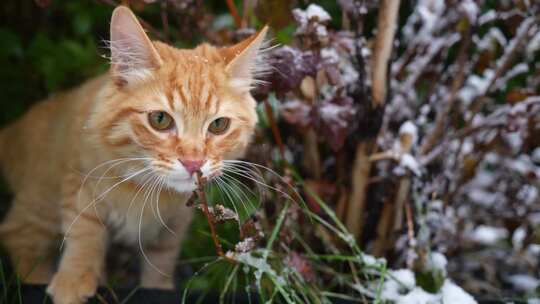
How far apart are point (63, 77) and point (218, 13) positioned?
35.6 inches

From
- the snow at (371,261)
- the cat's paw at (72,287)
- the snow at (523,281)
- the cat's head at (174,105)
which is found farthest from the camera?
the snow at (523,281)

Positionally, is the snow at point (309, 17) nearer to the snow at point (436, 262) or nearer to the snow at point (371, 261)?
the snow at point (371, 261)

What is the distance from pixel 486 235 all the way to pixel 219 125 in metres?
1.20

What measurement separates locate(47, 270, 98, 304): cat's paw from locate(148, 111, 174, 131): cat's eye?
1.50 feet

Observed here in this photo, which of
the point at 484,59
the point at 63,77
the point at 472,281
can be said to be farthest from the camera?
the point at 63,77

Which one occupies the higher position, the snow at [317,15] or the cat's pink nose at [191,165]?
the snow at [317,15]

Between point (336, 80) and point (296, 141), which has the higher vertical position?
point (336, 80)

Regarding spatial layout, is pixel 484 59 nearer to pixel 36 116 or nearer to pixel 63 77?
pixel 36 116

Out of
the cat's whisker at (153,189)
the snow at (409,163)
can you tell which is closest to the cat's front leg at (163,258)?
the cat's whisker at (153,189)

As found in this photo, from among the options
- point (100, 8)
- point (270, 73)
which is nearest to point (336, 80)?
point (270, 73)

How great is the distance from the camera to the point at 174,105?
1.40 m

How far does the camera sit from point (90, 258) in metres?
1.60

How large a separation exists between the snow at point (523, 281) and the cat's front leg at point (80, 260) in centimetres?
141

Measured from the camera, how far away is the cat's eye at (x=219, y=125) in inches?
57.7
